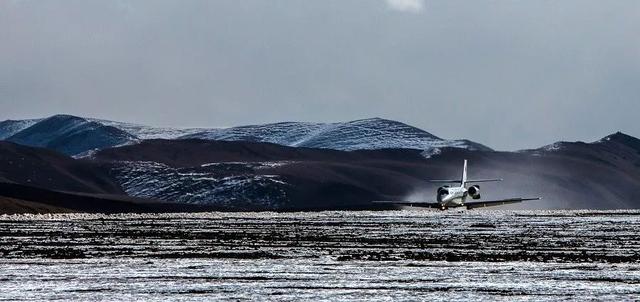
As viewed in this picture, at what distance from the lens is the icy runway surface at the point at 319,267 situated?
43.9 meters

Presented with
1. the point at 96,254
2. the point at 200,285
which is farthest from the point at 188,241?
the point at 200,285

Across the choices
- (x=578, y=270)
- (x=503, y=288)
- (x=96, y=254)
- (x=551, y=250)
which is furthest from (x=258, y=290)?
(x=551, y=250)

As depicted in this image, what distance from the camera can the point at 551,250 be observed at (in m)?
67.4

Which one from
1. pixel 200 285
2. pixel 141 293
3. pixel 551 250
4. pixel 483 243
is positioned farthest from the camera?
pixel 483 243

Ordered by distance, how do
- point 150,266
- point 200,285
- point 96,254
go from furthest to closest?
point 96,254 < point 150,266 < point 200,285

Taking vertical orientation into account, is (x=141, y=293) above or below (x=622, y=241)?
below

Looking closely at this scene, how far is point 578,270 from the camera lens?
175 ft

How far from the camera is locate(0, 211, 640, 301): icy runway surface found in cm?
4394

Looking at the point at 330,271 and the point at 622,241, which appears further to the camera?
the point at 622,241

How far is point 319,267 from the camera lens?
54.7 meters

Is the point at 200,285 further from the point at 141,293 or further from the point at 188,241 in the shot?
the point at 188,241

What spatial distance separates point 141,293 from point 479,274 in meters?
13.9

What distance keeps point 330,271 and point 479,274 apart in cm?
566

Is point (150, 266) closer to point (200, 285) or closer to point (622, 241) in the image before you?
point (200, 285)
